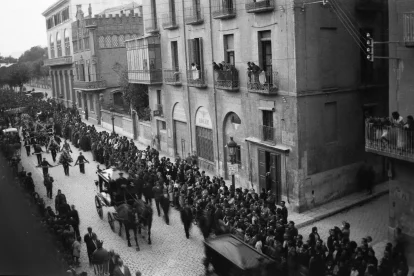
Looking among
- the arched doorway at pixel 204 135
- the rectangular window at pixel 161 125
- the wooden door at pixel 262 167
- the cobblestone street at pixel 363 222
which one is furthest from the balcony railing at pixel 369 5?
the rectangular window at pixel 161 125

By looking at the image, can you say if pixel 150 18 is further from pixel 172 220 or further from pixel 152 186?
pixel 172 220

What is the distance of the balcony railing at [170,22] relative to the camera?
96.0 ft

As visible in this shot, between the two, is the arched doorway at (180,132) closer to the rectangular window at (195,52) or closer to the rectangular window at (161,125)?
the rectangular window at (161,125)

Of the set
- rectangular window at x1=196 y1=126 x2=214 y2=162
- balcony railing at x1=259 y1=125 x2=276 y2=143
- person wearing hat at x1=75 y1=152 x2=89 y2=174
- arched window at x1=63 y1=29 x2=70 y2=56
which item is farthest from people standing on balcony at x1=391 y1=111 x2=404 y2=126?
arched window at x1=63 y1=29 x2=70 y2=56

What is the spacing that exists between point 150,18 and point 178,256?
1985cm

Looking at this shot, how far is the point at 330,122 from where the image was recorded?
21500 mm

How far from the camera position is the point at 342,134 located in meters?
22.0

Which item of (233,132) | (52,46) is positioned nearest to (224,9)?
(233,132)

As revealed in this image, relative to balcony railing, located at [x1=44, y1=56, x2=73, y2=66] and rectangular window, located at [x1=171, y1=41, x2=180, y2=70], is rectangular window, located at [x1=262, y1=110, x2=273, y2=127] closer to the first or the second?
rectangular window, located at [x1=171, y1=41, x2=180, y2=70]

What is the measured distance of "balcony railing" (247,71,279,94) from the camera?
21.2 m

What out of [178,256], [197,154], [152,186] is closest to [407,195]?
[178,256]

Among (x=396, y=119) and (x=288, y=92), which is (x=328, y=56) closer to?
(x=288, y=92)

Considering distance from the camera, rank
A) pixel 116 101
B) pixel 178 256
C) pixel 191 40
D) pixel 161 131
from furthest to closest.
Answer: pixel 116 101
pixel 161 131
pixel 191 40
pixel 178 256

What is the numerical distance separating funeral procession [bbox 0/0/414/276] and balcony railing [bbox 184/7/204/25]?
16 cm
